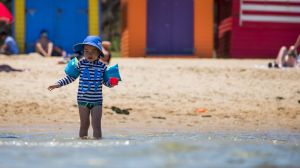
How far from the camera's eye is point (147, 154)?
6.90 m

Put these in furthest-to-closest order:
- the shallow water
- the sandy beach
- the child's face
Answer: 1. the sandy beach
2. the child's face
3. the shallow water

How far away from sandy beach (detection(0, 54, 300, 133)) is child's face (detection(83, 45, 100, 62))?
268 centimetres

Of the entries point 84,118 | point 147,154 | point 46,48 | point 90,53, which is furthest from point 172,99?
point 46,48

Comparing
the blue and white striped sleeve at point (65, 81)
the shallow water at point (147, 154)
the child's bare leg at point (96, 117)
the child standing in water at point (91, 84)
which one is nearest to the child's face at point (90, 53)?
the child standing in water at point (91, 84)

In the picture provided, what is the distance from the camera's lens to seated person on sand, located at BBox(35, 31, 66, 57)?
20.9 metres

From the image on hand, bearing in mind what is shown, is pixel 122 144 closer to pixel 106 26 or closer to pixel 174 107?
pixel 174 107

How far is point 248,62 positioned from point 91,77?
11.5 m

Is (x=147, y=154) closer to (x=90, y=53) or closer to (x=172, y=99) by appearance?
(x=90, y=53)

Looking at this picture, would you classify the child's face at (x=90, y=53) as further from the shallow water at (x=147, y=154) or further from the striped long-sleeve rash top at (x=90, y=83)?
the shallow water at (x=147, y=154)

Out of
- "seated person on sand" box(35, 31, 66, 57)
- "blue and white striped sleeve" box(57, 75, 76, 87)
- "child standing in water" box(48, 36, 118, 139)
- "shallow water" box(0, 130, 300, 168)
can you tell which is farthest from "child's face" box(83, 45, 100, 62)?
"seated person on sand" box(35, 31, 66, 57)

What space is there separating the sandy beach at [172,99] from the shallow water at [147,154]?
3.28 meters

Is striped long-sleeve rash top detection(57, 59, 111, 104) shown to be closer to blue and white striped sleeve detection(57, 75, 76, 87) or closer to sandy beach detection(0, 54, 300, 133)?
blue and white striped sleeve detection(57, 75, 76, 87)

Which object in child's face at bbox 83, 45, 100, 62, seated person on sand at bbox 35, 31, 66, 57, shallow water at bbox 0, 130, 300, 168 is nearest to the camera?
shallow water at bbox 0, 130, 300, 168

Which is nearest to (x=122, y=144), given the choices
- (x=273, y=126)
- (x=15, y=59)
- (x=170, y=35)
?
(x=273, y=126)
